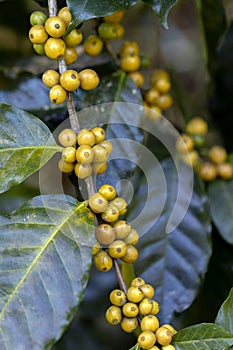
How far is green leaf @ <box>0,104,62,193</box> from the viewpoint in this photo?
2.78 ft

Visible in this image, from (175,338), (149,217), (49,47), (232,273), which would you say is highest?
(49,47)

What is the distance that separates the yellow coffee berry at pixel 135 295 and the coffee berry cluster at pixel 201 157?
21.5 inches

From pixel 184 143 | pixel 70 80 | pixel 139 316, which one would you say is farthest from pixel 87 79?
pixel 184 143

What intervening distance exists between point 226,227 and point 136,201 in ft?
0.74

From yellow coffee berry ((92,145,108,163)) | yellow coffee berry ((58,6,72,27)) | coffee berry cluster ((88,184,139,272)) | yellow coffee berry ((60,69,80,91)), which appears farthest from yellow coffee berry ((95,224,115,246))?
yellow coffee berry ((58,6,72,27))

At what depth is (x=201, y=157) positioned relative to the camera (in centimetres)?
143

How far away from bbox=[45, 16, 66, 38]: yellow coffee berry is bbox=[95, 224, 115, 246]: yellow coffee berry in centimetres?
29

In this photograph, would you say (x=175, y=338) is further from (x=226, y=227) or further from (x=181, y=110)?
(x=181, y=110)

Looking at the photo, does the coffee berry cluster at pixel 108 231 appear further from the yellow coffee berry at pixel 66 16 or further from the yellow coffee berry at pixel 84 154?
the yellow coffee berry at pixel 66 16

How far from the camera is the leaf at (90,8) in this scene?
86cm

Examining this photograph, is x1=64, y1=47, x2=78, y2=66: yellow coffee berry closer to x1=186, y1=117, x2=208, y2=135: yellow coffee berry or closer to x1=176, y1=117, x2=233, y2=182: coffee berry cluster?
x1=176, y1=117, x2=233, y2=182: coffee berry cluster

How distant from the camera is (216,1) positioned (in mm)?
1448

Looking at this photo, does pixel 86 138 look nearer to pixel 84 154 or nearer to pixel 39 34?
pixel 84 154

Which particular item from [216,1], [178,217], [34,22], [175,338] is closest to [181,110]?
[216,1]
